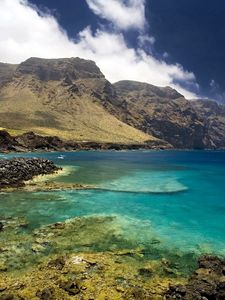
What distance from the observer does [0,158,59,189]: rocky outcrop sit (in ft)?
172

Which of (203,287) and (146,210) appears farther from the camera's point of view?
(146,210)

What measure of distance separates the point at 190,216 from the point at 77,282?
21592 millimetres

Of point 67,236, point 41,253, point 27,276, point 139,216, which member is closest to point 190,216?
point 139,216

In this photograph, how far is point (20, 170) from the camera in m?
59.8

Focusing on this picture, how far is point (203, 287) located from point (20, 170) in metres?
47.2

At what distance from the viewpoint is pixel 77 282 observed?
18438mm

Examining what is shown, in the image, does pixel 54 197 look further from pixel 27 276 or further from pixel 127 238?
pixel 27 276

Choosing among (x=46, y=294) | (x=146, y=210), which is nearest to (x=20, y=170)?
(x=146, y=210)

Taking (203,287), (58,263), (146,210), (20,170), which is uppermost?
(20,170)

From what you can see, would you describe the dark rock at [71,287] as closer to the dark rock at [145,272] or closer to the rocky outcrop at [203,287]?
the dark rock at [145,272]

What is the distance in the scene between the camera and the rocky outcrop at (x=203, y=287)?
17141 millimetres

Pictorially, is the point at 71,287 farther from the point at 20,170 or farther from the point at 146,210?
the point at 20,170

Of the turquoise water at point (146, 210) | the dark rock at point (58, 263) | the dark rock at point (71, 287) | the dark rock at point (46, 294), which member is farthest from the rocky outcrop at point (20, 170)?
the dark rock at point (46, 294)

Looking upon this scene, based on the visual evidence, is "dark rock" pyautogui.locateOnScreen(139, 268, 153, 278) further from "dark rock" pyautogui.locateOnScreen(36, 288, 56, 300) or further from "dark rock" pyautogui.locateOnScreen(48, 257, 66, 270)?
"dark rock" pyautogui.locateOnScreen(36, 288, 56, 300)
